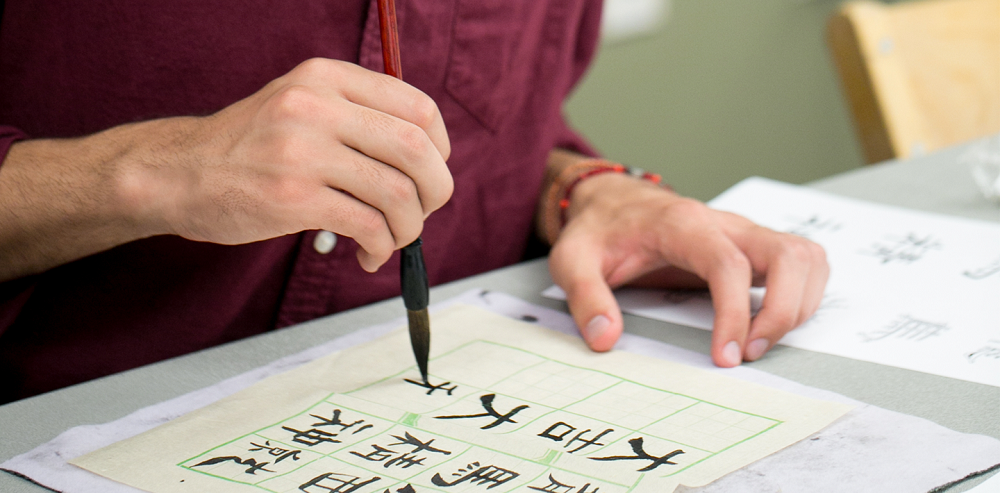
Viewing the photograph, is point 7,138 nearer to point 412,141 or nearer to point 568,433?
point 412,141

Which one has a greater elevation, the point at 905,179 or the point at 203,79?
the point at 203,79

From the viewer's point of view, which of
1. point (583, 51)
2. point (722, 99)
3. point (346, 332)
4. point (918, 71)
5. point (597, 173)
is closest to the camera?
point (346, 332)

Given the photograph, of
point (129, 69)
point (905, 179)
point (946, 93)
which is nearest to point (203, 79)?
point (129, 69)

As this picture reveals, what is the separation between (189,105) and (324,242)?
0.15 meters

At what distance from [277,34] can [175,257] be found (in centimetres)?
19

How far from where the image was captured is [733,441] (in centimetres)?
41

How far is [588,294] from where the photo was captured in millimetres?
560

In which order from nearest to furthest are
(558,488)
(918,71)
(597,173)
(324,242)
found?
1. (558,488)
2. (324,242)
3. (597,173)
4. (918,71)

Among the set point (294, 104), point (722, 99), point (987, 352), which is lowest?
point (987, 352)

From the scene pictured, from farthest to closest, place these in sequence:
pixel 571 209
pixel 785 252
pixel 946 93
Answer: pixel 946 93
pixel 571 209
pixel 785 252

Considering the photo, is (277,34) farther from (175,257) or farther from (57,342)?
(57,342)

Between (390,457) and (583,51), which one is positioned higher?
(583,51)

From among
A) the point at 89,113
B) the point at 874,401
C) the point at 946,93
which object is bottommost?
the point at 874,401

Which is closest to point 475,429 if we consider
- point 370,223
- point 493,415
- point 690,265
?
point 493,415
